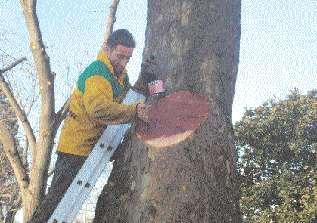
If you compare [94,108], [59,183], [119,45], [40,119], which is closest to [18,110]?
[40,119]

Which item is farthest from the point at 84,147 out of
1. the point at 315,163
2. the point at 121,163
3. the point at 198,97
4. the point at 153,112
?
the point at 315,163

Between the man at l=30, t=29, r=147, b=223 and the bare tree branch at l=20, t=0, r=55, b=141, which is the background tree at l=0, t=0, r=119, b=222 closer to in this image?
the bare tree branch at l=20, t=0, r=55, b=141

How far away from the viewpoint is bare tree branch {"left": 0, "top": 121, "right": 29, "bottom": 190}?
21.3ft

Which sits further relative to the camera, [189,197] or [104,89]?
[104,89]

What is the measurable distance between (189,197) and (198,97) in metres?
0.74

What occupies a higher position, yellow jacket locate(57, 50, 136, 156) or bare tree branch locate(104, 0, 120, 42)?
bare tree branch locate(104, 0, 120, 42)

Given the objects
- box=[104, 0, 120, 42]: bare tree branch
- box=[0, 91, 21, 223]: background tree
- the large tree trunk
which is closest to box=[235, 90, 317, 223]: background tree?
box=[0, 91, 21, 223]: background tree

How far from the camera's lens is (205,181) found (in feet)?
9.34

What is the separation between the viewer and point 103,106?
9.39 ft

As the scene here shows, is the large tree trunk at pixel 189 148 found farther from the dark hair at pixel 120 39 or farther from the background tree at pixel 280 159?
the background tree at pixel 280 159

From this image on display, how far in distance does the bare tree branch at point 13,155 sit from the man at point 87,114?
11.3 feet

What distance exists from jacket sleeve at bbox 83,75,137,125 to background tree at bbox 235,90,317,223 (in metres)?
16.6

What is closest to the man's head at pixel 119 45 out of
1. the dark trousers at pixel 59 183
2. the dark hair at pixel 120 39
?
the dark hair at pixel 120 39

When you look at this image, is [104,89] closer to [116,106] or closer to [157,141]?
[116,106]
